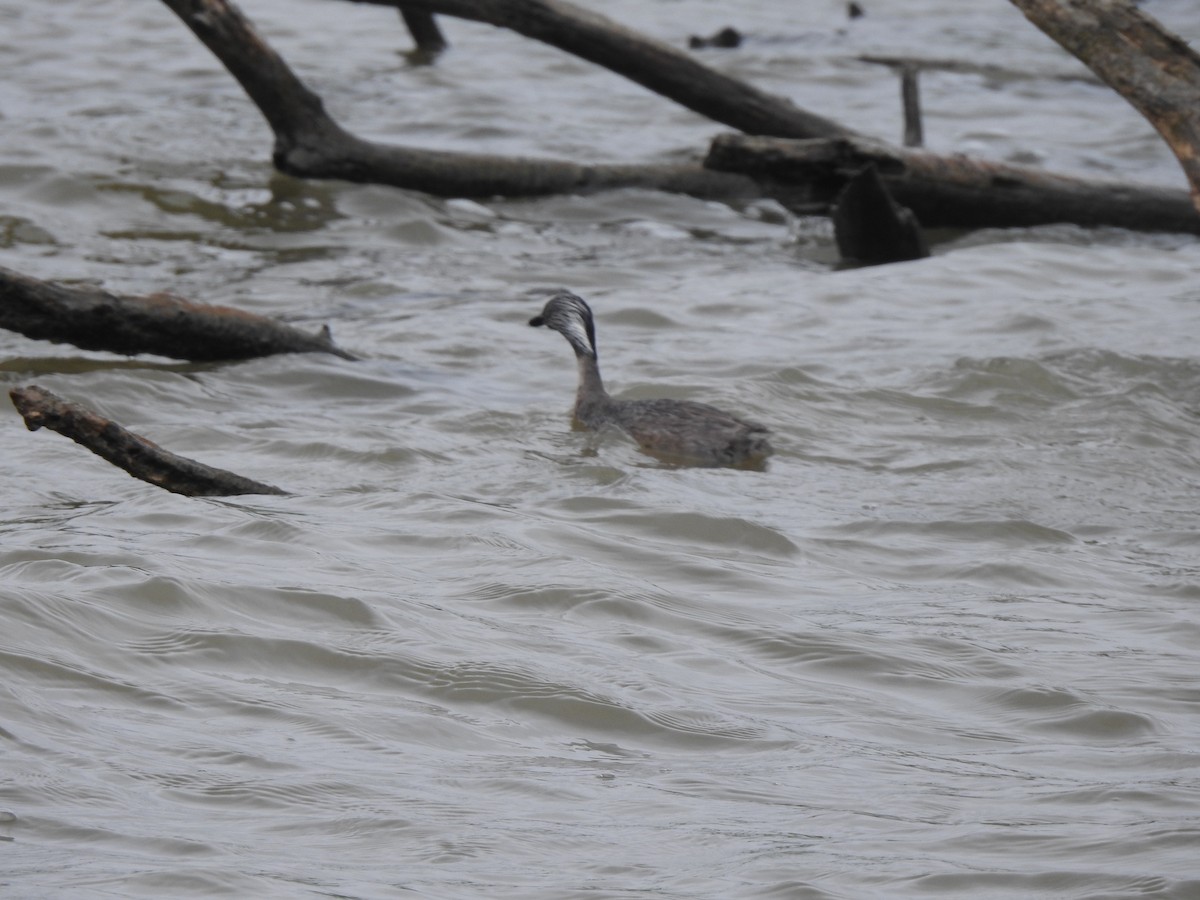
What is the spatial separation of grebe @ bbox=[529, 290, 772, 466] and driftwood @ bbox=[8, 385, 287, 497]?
6.15ft

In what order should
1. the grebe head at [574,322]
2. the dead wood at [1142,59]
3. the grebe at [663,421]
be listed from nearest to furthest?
the dead wood at [1142,59] → the grebe at [663,421] → the grebe head at [574,322]

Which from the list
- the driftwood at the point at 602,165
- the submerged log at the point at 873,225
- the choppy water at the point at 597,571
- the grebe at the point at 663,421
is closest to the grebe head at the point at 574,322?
the grebe at the point at 663,421

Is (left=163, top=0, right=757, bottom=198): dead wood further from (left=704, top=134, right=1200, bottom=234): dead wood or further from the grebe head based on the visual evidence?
the grebe head

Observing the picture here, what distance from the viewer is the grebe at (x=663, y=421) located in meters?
7.52

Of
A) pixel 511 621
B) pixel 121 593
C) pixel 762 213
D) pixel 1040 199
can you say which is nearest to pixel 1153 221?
pixel 1040 199

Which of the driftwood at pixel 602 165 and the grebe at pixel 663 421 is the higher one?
the driftwood at pixel 602 165

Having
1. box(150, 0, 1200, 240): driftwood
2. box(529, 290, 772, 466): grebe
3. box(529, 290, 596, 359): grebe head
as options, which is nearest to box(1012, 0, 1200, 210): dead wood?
box(529, 290, 772, 466): grebe

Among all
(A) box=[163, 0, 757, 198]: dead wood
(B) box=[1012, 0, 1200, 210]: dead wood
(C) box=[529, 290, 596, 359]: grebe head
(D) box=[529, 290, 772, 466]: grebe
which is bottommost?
(D) box=[529, 290, 772, 466]: grebe

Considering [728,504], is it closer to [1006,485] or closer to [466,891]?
[1006,485]

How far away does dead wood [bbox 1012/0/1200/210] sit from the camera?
283 inches

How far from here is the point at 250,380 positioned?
8.32 m

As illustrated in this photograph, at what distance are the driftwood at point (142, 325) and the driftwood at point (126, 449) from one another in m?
1.57

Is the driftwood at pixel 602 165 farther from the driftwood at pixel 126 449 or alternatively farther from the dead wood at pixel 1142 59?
the driftwood at pixel 126 449

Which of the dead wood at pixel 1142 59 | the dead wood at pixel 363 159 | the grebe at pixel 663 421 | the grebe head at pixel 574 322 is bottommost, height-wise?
the grebe at pixel 663 421
